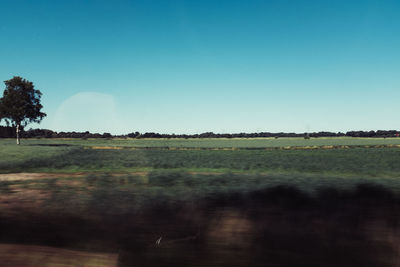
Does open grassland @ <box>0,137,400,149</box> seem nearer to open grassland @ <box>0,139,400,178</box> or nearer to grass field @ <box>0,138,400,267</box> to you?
open grassland @ <box>0,139,400,178</box>

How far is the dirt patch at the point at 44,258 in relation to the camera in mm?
6535

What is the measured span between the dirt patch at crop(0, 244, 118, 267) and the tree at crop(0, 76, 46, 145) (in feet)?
277

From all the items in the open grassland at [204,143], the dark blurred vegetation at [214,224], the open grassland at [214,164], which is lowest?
the dark blurred vegetation at [214,224]

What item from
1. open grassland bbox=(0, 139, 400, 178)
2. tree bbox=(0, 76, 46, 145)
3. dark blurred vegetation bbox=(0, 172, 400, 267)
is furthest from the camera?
tree bbox=(0, 76, 46, 145)

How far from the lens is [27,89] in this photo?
84.2 meters

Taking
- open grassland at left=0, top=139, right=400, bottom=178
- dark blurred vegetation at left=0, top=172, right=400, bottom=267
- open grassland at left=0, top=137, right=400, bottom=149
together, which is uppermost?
open grassland at left=0, top=137, right=400, bottom=149

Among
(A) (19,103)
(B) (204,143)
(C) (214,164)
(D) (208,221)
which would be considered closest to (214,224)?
(D) (208,221)

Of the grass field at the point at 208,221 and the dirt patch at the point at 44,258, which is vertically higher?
the dirt patch at the point at 44,258

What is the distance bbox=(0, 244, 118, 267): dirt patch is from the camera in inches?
257

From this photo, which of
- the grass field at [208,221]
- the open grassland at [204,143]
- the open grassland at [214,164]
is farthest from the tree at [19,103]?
the grass field at [208,221]

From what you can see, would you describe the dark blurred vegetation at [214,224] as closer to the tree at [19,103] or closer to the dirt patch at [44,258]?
the dirt patch at [44,258]

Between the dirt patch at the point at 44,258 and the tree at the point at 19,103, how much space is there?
8431 cm

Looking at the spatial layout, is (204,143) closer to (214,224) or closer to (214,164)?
(214,164)

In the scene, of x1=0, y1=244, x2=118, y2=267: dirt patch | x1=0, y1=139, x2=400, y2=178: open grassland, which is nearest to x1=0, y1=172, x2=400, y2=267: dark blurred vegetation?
x1=0, y1=244, x2=118, y2=267: dirt patch
